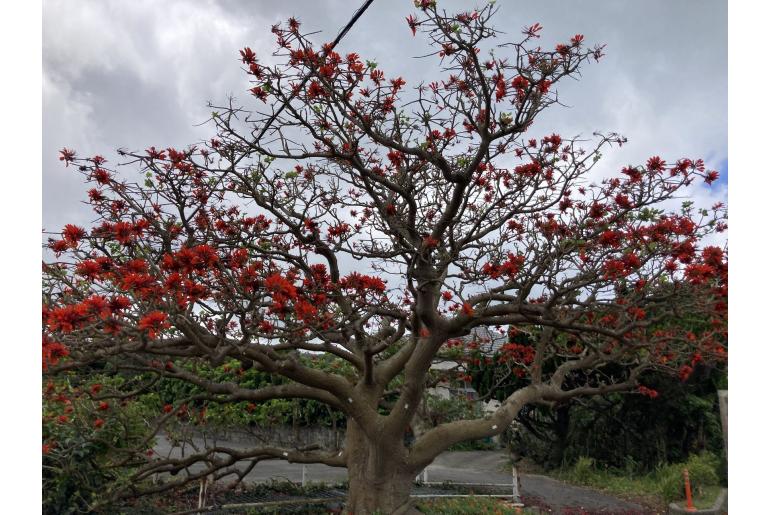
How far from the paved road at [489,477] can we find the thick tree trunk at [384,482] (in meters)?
2.72

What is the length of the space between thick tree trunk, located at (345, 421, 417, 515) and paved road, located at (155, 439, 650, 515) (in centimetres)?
272

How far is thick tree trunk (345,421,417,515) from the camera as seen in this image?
539 centimetres

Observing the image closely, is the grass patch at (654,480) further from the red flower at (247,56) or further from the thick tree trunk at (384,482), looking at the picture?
the red flower at (247,56)

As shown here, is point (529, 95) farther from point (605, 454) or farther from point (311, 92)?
point (605, 454)

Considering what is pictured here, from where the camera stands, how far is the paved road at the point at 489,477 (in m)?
8.72

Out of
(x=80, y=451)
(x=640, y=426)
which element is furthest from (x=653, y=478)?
(x=80, y=451)

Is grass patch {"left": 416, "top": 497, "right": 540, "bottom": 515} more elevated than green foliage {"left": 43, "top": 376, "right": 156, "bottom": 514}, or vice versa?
green foliage {"left": 43, "top": 376, "right": 156, "bottom": 514}

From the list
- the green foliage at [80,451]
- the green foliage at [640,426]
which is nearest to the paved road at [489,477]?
the green foliage at [80,451]

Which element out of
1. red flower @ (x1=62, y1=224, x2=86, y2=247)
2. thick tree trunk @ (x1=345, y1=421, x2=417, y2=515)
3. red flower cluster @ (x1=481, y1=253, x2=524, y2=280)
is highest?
red flower @ (x1=62, y1=224, x2=86, y2=247)

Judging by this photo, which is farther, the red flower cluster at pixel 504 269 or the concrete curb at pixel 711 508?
the concrete curb at pixel 711 508

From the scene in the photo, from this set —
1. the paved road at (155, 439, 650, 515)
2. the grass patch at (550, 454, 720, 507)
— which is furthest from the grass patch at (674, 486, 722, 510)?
the paved road at (155, 439, 650, 515)

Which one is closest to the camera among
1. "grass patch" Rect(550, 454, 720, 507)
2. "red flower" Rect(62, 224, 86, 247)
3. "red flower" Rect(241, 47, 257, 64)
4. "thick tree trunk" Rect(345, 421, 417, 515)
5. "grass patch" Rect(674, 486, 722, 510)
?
"red flower" Rect(62, 224, 86, 247)

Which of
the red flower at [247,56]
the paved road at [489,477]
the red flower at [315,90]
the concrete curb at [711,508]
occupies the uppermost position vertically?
the red flower at [247,56]

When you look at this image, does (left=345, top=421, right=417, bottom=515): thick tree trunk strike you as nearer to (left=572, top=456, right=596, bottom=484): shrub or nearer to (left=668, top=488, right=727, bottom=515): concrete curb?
(left=668, top=488, right=727, bottom=515): concrete curb
